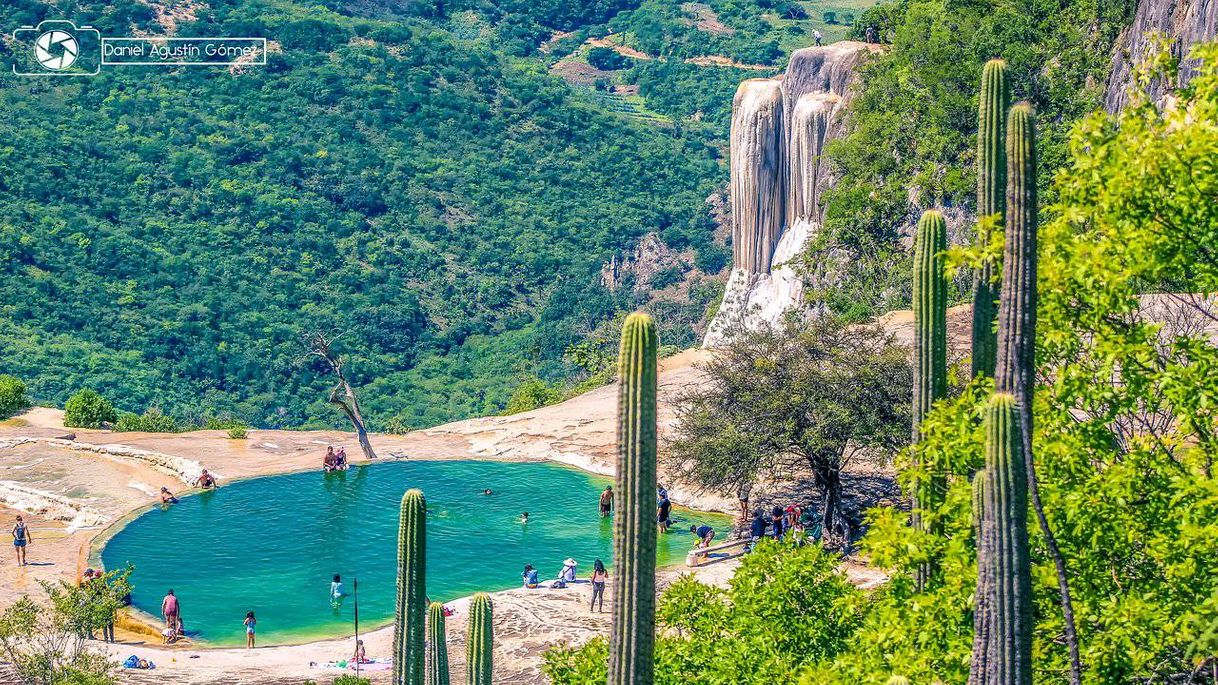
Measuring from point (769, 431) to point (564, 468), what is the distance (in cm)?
1034

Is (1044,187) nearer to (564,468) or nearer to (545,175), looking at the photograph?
(564,468)

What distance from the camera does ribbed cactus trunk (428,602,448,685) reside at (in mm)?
13438

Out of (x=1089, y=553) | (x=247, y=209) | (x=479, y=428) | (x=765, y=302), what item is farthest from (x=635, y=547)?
(x=247, y=209)

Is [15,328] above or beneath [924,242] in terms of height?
beneath

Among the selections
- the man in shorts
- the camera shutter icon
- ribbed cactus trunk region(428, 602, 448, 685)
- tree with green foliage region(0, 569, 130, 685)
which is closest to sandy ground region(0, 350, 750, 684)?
tree with green foliage region(0, 569, 130, 685)

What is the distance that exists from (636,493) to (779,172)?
41.7 metres

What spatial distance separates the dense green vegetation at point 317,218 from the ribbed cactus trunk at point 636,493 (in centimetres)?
4551

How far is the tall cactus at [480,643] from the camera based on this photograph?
12695mm

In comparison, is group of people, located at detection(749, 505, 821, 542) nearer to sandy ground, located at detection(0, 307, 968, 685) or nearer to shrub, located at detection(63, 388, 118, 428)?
sandy ground, located at detection(0, 307, 968, 685)

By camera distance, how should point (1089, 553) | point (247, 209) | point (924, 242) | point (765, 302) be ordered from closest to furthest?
1. point (1089, 553)
2. point (924, 242)
3. point (765, 302)
4. point (247, 209)

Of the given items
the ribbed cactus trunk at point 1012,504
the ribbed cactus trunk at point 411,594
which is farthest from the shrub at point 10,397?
the ribbed cactus trunk at point 1012,504

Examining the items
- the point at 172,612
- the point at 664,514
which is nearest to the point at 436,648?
the point at 172,612

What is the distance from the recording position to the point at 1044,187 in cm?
3709

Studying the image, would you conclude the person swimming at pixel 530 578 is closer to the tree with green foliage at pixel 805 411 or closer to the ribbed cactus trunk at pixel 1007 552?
the tree with green foliage at pixel 805 411
